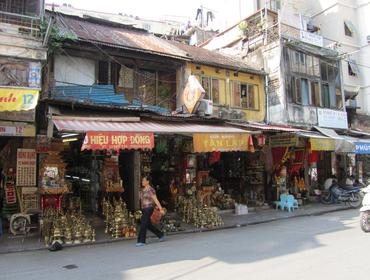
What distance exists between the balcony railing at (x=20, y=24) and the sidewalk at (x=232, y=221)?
6.03m

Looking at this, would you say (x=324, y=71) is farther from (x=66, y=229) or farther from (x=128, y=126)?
(x=66, y=229)

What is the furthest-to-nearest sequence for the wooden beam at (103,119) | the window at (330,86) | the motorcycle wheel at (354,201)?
the window at (330,86)
the motorcycle wheel at (354,201)
the wooden beam at (103,119)

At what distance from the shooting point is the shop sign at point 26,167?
12406mm

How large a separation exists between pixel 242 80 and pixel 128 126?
367 inches

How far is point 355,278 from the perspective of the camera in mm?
6148

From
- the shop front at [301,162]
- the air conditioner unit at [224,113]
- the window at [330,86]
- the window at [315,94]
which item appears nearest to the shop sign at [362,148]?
the shop front at [301,162]

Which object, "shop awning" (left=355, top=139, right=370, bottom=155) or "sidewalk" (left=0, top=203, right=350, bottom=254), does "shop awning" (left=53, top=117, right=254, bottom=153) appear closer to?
"sidewalk" (left=0, top=203, right=350, bottom=254)

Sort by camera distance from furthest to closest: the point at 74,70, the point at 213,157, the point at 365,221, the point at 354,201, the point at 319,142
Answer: the point at 354,201 → the point at 319,142 → the point at 213,157 → the point at 74,70 → the point at 365,221

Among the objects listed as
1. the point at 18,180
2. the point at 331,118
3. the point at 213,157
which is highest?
the point at 331,118

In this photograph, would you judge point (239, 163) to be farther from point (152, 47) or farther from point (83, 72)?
point (83, 72)

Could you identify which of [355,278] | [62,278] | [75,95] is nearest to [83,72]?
[75,95]

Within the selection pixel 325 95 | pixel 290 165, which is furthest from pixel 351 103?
pixel 290 165

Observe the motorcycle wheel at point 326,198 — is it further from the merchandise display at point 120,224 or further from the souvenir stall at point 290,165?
the merchandise display at point 120,224

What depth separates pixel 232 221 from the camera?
46.6ft
